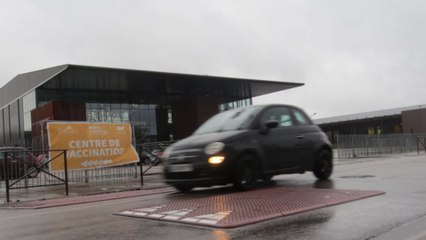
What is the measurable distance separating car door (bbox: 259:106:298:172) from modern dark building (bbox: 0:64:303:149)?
33.5 meters

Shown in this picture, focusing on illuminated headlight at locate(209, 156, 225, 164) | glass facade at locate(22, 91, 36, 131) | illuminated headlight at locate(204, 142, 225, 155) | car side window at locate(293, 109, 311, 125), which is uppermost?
glass facade at locate(22, 91, 36, 131)

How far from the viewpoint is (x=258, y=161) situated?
9.87m

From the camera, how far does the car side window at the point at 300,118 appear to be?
11203mm

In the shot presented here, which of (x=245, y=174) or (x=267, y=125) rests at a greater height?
(x=267, y=125)

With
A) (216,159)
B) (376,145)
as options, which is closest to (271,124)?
(216,159)

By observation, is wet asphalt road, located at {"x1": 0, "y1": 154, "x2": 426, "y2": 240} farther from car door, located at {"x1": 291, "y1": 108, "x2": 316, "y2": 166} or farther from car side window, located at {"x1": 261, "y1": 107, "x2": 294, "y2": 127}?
car side window, located at {"x1": 261, "y1": 107, "x2": 294, "y2": 127}

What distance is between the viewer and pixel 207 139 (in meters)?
9.55

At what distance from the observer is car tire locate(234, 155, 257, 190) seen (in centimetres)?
946

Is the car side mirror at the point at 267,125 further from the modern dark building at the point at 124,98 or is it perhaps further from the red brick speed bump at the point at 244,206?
the modern dark building at the point at 124,98

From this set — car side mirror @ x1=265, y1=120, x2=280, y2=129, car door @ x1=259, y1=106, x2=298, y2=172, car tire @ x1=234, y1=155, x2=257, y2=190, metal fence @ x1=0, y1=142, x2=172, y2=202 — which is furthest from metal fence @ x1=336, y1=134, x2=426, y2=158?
car tire @ x1=234, y1=155, x2=257, y2=190

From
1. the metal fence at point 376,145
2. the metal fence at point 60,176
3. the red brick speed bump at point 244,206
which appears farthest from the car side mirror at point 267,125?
the metal fence at point 376,145

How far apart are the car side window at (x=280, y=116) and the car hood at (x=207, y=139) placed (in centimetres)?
86

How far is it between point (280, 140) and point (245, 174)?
1.28 meters

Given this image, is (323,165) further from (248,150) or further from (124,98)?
(124,98)
